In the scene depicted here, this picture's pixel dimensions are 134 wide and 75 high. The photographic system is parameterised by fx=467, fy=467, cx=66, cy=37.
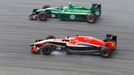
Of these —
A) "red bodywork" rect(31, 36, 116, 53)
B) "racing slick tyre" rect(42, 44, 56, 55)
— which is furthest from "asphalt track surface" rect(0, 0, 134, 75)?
"red bodywork" rect(31, 36, 116, 53)

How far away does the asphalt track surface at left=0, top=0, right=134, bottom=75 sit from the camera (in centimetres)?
1076

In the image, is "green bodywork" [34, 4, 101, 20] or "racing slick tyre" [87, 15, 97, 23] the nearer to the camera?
"racing slick tyre" [87, 15, 97, 23]

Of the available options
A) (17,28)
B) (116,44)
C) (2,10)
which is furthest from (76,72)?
(2,10)

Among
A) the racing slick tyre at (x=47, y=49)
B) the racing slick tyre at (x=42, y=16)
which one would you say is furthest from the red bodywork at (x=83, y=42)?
the racing slick tyre at (x=42, y=16)

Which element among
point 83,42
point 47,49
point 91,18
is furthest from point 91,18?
point 47,49

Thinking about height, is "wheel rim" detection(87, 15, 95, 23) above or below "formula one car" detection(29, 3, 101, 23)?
below

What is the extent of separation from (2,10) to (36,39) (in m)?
3.49

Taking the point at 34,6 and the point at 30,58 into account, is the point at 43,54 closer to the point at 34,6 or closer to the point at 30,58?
the point at 30,58

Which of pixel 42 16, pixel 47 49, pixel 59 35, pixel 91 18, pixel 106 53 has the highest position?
pixel 42 16

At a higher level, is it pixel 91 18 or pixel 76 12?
pixel 76 12

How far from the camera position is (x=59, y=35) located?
43.5 feet

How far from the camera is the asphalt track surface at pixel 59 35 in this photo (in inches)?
424

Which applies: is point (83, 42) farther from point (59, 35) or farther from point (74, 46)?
point (59, 35)

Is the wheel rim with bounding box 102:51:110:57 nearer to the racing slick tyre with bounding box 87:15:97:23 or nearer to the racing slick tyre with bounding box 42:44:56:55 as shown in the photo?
the racing slick tyre with bounding box 42:44:56:55
